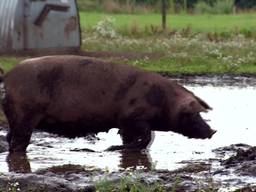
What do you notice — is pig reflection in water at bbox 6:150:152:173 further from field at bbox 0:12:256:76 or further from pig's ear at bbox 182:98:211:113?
field at bbox 0:12:256:76

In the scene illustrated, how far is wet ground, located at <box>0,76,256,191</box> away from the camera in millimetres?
7727

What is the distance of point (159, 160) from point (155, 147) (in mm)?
1058

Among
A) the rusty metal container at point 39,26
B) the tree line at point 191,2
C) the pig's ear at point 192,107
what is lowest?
the tree line at point 191,2

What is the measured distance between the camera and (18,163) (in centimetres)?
969

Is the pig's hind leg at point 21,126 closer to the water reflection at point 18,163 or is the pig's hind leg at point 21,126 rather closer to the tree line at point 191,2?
the water reflection at point 18,163

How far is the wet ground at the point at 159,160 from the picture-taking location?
7.73m

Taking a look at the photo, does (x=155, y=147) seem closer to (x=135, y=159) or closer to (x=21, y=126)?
(x=135, y=159)

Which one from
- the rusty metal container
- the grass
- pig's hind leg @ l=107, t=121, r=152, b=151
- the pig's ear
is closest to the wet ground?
pig's hind leg @ l=107, t=121, r=152, b=151

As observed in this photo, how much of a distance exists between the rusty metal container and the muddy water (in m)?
8.77

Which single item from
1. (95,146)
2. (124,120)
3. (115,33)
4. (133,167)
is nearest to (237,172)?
(133,167)

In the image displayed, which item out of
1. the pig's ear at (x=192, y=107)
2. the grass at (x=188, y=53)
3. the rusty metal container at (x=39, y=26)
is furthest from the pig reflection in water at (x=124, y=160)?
the rusty metal container at (x=39, y=26)

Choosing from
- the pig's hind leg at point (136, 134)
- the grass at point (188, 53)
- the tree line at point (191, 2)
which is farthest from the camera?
the tree line at point (191, 2)

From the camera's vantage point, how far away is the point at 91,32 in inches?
1268

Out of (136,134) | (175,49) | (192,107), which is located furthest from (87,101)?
(175,49)
